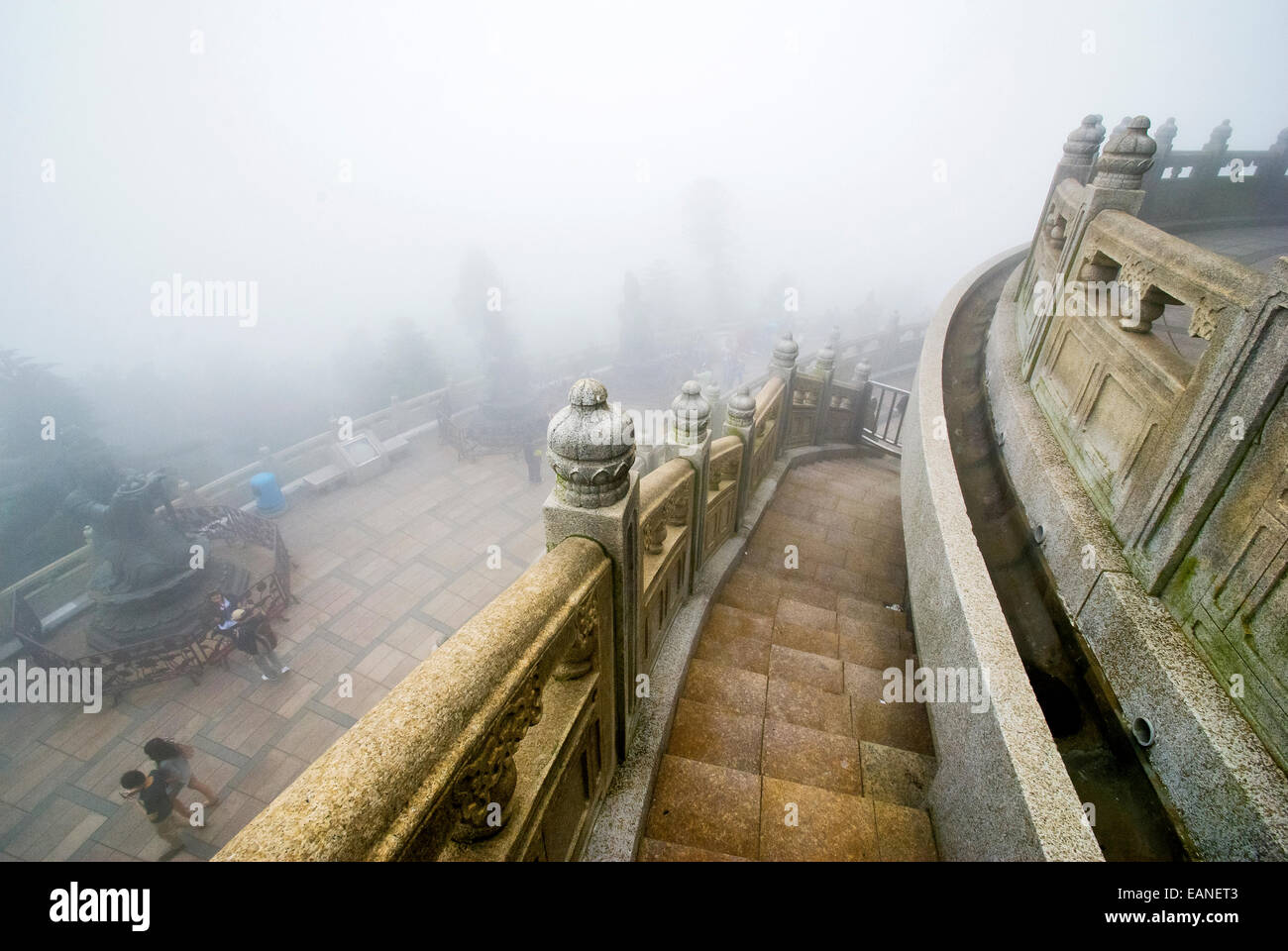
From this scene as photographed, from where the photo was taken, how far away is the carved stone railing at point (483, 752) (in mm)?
1377

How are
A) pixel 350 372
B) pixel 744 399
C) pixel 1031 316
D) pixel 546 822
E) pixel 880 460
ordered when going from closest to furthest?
1. pixel 546 822
2. pixel 744 399
3. pixel 1031 316
4. pixel 880 460
5. pixel 350 372

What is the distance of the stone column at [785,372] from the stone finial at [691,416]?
3.36 meters

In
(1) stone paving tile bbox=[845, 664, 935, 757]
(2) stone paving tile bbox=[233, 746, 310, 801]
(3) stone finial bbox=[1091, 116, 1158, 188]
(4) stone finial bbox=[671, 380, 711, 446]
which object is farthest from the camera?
(2) stone paving tile bbox=[233, 746, 310, 801]

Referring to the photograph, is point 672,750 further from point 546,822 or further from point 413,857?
point 413,857

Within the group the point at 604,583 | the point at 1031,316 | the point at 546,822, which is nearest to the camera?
the point at 546,822

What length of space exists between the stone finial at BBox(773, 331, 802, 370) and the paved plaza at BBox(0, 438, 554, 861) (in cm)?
776

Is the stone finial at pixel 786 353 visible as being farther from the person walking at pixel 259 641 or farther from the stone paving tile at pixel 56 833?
the stone paving tile at pixel 56 833

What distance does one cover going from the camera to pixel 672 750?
4035 millimetres

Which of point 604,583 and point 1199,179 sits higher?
point 1199,179

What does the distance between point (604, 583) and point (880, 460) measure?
8832 mm

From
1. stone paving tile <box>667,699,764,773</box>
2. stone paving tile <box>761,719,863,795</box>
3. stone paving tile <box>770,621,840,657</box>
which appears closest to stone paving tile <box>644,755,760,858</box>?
stone paving tile <box>667,699,764,773</box>

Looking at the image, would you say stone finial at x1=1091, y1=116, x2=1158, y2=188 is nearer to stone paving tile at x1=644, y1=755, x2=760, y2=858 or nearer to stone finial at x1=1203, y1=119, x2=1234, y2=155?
stone paving tile at x1=644, y1=755, x2=760, y2=858

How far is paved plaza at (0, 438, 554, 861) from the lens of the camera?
25.3 feet

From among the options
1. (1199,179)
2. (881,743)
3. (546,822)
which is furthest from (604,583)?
(1199,179)
